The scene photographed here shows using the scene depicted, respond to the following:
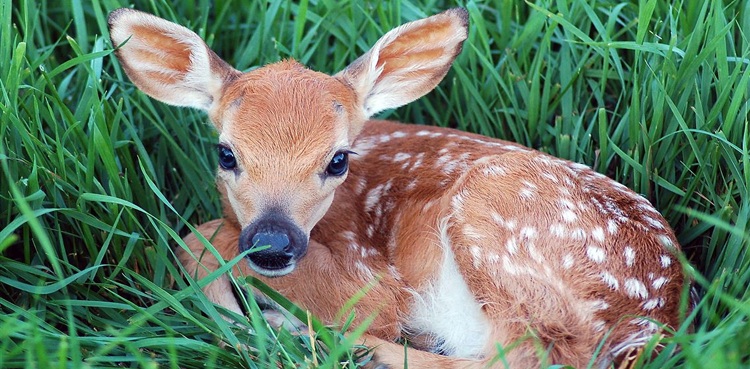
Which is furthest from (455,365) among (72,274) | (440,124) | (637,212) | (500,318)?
(440,124)

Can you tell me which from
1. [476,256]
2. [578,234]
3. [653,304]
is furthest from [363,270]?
[653,304]

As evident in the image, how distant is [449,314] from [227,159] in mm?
957

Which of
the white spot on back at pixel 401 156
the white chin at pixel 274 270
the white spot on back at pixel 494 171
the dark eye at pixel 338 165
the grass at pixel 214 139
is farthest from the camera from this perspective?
the white spot on back at pixel 401 156

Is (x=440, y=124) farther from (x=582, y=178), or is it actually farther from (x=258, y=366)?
(x=258, y=366)

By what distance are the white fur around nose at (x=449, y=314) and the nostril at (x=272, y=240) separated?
66 centimetres

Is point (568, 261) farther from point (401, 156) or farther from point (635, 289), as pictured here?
point (401, 156)

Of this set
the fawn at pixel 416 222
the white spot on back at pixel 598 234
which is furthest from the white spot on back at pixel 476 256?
the white spot on back at pixel 598 234

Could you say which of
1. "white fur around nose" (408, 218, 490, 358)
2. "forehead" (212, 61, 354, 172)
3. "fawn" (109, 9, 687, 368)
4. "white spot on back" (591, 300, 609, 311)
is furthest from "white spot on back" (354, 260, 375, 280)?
"white spot on back" (591, 300, 609, 311)

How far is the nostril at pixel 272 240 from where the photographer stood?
9.77 feet

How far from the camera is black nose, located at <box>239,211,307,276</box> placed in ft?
9.79

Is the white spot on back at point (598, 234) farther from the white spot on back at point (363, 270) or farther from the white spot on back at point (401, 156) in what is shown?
the white spot on back at point (401, 156)

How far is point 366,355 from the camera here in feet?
10.6

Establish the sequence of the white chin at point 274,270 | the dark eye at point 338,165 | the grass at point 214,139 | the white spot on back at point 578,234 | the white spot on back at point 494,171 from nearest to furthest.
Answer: the grass at point 214,139
the white chin at point 274,270
the white spot on back at point 578,234
the dark eye at point 338,165
the white spot on back at point 494,171

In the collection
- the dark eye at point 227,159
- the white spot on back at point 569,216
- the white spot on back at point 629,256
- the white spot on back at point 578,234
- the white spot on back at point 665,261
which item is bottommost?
the white spot on back at point 665,261
